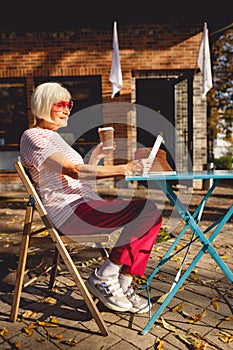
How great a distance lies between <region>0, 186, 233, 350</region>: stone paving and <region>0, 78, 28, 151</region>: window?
611 cm

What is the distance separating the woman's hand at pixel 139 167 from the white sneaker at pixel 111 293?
78 cm

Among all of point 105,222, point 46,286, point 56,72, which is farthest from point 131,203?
point 56,72

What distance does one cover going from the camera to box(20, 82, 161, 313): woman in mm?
2418

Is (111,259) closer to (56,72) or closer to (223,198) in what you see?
(223,198)

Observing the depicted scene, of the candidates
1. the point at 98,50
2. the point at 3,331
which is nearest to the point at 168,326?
the point at 3,331

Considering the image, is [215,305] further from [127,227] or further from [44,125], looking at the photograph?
[44,125]

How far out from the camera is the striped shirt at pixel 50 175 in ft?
7.80

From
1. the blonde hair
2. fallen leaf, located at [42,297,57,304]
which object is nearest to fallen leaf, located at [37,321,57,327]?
fallen leaf, located at [42,297,57,304]

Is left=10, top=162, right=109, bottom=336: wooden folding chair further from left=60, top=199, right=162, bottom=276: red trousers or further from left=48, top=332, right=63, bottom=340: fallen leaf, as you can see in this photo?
left=48, top=332, right=63, bottom=340: fallen leaf

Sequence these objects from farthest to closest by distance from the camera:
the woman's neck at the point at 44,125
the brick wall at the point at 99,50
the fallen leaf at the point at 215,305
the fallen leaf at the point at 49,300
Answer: the brick wall at the point at 99,50
the fallen leaf at the point at 49,300
the fallen leaf at the point at 215,305
the woman's neck at the point at 44,125

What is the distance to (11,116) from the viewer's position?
9422 millimetres

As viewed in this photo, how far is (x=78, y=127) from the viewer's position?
10.1 m

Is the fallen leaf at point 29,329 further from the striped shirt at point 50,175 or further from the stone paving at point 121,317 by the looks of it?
the striped shirt at point 50,175

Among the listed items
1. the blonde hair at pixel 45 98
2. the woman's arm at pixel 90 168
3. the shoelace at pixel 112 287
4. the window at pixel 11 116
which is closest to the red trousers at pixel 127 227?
the shoelace at pixel 112 287
